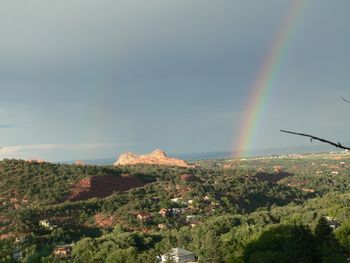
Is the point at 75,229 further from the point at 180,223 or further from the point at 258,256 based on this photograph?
the point at 258,256

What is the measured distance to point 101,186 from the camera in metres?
113

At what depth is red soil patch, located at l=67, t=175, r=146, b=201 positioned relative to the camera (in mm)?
102175

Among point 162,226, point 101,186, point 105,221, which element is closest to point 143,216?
A: point 162,226

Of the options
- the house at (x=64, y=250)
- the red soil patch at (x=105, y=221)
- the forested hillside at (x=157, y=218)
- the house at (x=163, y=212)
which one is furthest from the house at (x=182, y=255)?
the house at (x=163, y=212)

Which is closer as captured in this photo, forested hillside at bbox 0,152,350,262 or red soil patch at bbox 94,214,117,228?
forested hillside at bbox 0,152,350,262

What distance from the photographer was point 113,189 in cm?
11400

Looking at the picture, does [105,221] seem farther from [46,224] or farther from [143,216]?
[46,224]

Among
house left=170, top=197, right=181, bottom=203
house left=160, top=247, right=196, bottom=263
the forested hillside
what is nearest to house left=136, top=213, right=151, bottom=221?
the forested hillside

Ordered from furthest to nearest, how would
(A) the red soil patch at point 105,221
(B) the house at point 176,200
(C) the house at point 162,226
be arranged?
(B) the house at point 176,200, (A) the red soil patch at point 105,221, (C) the house at point 162,226

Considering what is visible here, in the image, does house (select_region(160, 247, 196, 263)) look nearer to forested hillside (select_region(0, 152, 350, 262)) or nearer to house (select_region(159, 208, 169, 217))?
forested hillside (select_region(0, 152, 350, 262))

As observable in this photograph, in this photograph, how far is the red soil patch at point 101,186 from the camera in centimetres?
10218

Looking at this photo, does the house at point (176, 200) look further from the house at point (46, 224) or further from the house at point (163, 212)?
the house at point (46, 224)

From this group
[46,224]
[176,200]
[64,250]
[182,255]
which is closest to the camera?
[182,255]

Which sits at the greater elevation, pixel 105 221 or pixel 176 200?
pixel 176 200
